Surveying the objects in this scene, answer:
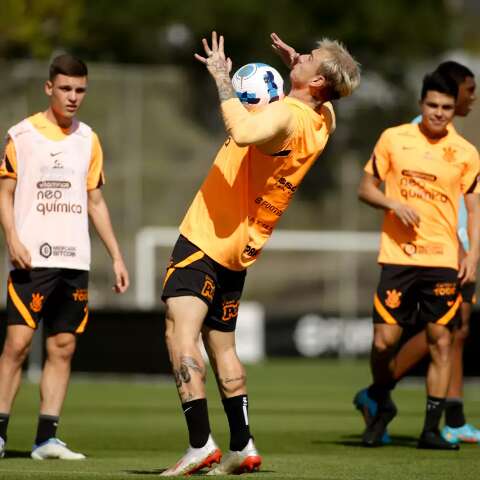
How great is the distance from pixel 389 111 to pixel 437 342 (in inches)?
542

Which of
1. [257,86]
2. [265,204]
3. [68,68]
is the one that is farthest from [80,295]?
[257,86]

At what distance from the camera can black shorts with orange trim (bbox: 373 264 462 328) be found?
396 inches

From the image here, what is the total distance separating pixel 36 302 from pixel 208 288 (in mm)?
1565

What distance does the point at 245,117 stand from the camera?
7594 mm

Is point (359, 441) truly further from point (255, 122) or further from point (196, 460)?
point (255, 122)

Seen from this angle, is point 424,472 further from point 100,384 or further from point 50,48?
point 50,48

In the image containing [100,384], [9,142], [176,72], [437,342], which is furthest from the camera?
[176,72]

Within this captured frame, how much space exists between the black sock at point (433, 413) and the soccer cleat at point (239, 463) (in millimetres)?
2140

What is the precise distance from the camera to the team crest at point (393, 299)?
33.0ft

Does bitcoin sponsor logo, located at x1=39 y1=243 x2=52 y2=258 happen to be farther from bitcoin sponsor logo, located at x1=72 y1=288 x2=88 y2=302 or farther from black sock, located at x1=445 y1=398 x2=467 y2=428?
black sock, located at x1=445 y1=398 x2=467 y2=428

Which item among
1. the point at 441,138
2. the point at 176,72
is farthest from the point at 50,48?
the point at 441,138

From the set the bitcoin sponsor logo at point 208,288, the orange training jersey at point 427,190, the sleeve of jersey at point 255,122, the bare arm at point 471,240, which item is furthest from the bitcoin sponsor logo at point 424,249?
the sleeve of jersey at point 255,122

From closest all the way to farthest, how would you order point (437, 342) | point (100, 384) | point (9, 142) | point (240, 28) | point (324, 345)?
point (9, 142) < point (437, 342) < point (100, 384) < point (324, 345) < point (240, 28)

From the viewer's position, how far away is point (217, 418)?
1249 centimetres
